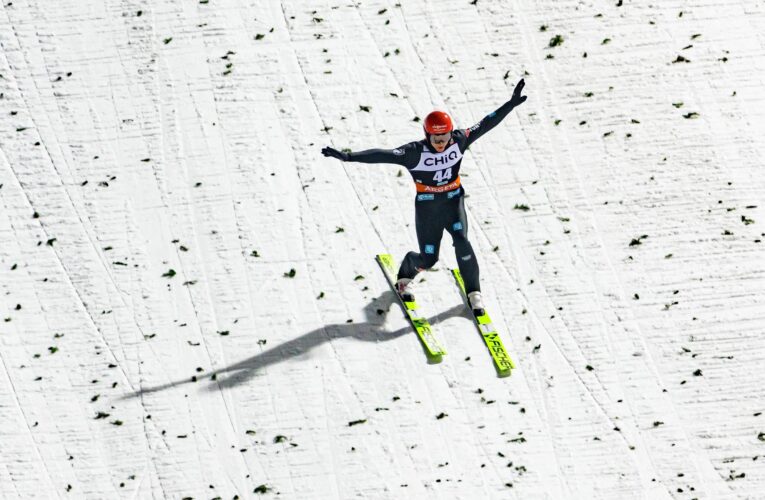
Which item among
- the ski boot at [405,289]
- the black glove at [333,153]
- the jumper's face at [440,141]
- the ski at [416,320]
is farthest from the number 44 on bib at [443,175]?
the ski at [416,320]

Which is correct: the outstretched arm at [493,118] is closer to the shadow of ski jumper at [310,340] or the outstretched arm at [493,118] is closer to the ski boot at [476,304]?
the ski boot at [476,304]

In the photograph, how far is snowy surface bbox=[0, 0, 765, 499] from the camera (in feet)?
36.5

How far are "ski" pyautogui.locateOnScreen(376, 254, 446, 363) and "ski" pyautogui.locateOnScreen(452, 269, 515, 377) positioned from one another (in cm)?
42

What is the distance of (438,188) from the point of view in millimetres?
11656

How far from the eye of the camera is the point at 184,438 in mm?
11227

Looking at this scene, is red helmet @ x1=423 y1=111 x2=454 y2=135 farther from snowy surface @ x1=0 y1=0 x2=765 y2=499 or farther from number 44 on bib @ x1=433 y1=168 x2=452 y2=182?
snowy surface @ x1=0 y1=0 x2=765 y2=499

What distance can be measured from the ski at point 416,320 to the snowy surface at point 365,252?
108mm

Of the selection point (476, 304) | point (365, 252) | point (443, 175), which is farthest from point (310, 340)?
point (443, 175)

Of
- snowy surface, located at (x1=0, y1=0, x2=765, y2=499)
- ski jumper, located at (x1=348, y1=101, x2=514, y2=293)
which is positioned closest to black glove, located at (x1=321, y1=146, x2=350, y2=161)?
ski jumper, located at (x1=348, y1=101, x2=514, y2=293)

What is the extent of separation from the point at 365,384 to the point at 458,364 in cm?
86

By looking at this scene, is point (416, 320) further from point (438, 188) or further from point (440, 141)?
point (440, 141)

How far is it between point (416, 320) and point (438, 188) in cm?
132

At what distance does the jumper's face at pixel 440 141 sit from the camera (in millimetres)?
11352

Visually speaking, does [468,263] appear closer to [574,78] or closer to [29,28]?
[574,78]
